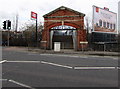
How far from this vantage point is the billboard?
2844 centimetres

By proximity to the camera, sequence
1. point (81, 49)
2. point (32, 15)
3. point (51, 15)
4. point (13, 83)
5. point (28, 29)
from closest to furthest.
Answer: point (13, 83)
point (81, 49)
point (51, 15)
point (32, 15)
point (28, 29)

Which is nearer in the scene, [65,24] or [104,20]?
[65,24]

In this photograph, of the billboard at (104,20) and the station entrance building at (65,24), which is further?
the billboard at (104,20)

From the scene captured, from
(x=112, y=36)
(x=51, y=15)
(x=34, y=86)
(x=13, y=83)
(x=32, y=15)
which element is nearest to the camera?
(x=34, y=86)

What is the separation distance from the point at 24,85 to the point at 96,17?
82.1 feet

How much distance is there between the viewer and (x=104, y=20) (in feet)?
100

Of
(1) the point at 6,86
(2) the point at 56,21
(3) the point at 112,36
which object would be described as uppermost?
(2) the point at 56,21

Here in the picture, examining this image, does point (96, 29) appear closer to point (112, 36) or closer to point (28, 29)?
point (112, 36)

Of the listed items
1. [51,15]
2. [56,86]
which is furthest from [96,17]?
[56,86]

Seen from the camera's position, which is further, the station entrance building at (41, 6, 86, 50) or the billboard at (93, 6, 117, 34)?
the billboard at (93, 6, 117, 34)

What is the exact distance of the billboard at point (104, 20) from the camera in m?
28.4

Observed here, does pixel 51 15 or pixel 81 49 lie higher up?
pixel 51 15

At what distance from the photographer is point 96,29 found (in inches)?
1120

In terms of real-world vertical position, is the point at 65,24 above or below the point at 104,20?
below
